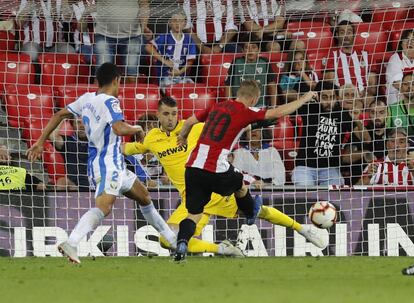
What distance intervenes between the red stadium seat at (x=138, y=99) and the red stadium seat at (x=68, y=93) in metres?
0.45

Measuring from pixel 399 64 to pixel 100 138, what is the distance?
6624 mm

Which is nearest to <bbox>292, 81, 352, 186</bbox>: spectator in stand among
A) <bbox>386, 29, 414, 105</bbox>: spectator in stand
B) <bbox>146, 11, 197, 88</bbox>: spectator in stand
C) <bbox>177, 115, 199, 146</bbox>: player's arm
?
<bbox>386, 29, 414, 105</bbox>: spectator in stand

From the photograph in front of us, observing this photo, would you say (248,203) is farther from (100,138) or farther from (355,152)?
(355,152)

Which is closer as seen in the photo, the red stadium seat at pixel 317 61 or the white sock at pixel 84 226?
the white sock at pixel 84 226

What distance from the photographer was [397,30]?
53.7 feet

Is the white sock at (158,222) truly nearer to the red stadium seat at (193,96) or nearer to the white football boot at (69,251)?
the white football boot at (69,251)

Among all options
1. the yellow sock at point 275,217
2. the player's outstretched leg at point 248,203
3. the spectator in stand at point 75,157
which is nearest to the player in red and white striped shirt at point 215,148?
the player's outstretched leg at point 248,203

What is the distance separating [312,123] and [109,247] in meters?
3.43

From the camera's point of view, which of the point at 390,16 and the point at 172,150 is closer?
the point at 172,150

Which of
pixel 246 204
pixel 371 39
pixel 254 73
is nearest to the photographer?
pixel 246 204

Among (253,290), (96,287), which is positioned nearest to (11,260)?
(96,287)

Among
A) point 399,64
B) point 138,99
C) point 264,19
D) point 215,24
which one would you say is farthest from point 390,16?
point 138,99

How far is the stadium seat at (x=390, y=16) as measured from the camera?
1611 cm

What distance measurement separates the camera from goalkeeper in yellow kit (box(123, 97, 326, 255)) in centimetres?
1216
